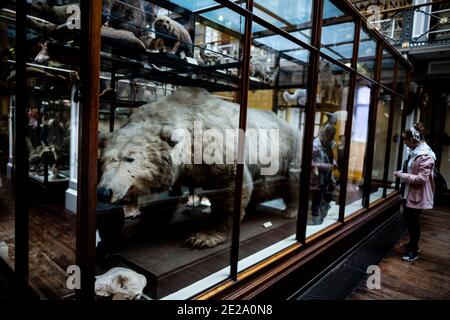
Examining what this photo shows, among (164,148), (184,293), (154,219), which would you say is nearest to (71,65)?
(164,148)

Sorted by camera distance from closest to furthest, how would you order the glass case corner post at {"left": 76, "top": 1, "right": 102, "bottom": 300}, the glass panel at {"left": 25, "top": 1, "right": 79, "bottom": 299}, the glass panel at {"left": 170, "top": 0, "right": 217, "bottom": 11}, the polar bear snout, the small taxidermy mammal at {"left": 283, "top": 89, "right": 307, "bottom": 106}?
the glass case corner post at {"left": 76, "top": 1, "right": 102, "bottom": 300} → the polar bear snout → the glass panel at {"left": 25, "top": 1, "right": 79, "bottom": 299} → the glass panel at {"left": 170, "top": 0, "right": 217, "bottom": 11} → the small taxidermy mammal at {"left": 283, "top": 89, "right": 307, "bottom": 106}

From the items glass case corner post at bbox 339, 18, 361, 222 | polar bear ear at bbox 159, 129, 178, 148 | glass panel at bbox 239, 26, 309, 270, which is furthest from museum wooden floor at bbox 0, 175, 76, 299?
glass case corner post at bbox 339, 18, 361, 222

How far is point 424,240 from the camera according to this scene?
473 cm

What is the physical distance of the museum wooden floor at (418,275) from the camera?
3102mm

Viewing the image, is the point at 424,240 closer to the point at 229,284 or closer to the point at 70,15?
the point at 229,284

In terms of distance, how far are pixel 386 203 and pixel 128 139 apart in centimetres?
449

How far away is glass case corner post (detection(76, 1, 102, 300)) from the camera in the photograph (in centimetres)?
125

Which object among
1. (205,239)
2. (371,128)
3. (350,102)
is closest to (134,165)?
(205,239)

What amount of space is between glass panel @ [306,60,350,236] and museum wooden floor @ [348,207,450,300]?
0.83 m

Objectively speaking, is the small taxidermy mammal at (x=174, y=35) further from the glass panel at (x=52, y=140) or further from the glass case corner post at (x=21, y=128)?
the glass case corner post at (x=21, y=128)

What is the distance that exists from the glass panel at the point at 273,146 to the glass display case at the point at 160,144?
25 mm

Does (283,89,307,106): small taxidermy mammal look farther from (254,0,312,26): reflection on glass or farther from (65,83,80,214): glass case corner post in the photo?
(65,83,80,214): glass case corner post

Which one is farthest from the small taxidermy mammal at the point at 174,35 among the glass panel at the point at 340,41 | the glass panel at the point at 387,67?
the glass panel at the point at 387,67
